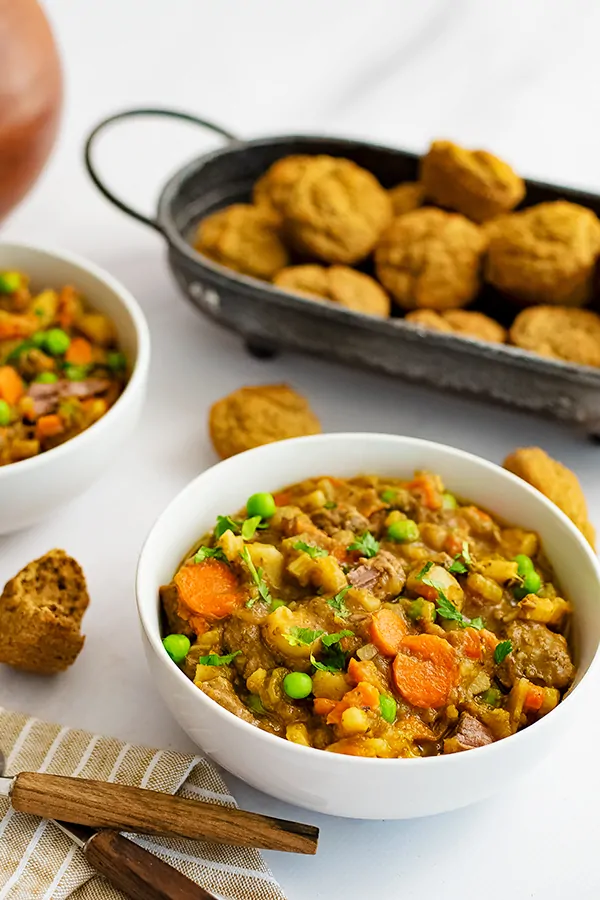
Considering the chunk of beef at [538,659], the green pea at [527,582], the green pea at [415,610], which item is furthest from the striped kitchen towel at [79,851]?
the green pea at [527,582]

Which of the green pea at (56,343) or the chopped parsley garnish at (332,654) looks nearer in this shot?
the chopped parsley garnish at (332,654)

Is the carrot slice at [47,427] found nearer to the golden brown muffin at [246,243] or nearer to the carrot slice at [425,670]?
the golden brown muffin at [246,243]

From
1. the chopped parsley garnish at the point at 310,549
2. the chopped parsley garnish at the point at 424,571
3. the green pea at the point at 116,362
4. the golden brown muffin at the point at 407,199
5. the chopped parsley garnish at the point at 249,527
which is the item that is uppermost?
the golden brown muffin at the point at 407,199

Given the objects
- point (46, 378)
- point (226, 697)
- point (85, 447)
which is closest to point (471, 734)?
point (226, 697)

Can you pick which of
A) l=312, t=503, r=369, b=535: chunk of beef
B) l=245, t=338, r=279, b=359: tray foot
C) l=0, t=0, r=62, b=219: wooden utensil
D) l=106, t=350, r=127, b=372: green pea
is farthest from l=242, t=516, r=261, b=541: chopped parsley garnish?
l=0, t=0, r=62, b=219: wooden utensil

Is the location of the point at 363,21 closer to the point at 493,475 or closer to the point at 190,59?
the point at 190,59

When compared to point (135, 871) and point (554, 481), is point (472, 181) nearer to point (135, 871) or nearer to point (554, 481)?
point (554, 481)
